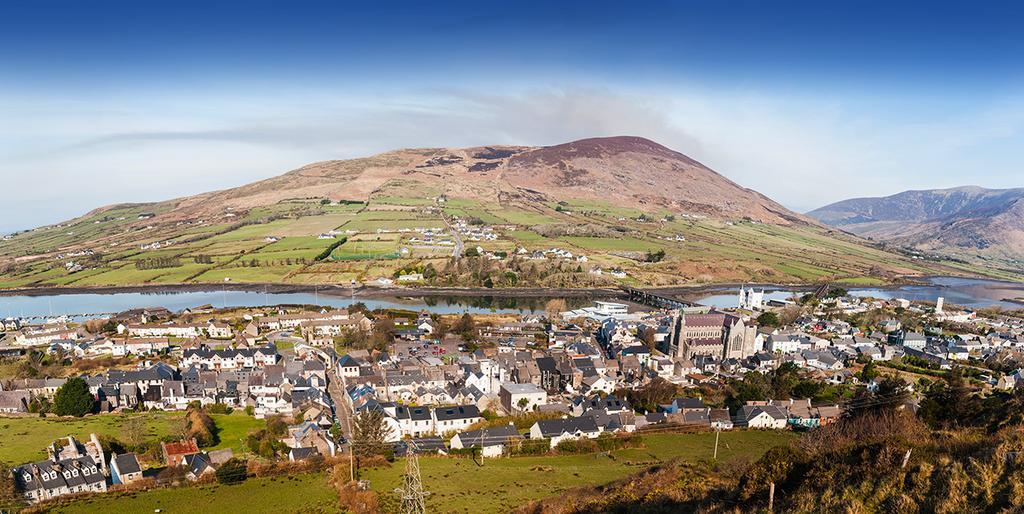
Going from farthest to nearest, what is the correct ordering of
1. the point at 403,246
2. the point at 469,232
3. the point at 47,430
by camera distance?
the point at 469,232 < the point at 403,246 < the point at 47,430

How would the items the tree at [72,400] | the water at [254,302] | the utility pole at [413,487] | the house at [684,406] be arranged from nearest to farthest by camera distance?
1. the utility pole at [413,487]
2. the tree at [72,400]
3. the house at [684,406]
4. the water at [254,302]

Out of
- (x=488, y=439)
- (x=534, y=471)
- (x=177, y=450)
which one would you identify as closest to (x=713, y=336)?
(x=488, y=439)

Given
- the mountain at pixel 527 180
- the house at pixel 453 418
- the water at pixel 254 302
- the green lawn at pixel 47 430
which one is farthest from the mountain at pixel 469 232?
the house at pixel 453 418

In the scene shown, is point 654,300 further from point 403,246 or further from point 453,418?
point 453,418

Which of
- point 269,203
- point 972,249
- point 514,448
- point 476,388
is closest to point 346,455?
point 514,448

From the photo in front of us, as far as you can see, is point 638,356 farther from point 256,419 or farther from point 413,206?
point 413,206

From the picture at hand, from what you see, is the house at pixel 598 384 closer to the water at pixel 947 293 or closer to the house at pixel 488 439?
the house at pixel 488 439

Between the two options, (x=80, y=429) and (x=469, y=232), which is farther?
(x=469, y=232)

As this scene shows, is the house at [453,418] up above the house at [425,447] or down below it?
above
